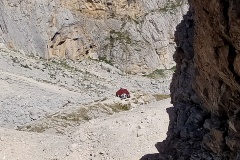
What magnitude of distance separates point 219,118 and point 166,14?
168ft

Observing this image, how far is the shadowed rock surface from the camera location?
28.8ft

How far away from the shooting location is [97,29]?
56.9 meters

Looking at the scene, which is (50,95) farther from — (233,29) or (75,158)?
(233,29)

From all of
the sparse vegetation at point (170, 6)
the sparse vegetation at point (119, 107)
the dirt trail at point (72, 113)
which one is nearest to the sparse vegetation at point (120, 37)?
the dirt trail at point (72, 113)

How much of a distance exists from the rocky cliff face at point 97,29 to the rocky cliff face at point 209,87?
3685 centimetres

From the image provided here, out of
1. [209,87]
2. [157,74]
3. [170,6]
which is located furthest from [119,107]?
[170,6]

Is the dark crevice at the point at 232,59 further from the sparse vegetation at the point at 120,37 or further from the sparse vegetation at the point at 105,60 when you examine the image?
the sparse vegetation at the point at 120,37

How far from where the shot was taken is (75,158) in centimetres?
2078

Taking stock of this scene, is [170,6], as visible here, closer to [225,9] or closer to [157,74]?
[157,74]

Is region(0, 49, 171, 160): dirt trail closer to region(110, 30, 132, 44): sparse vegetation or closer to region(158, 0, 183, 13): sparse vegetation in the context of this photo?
region(110, 30, 132, 44): sparse vegetation

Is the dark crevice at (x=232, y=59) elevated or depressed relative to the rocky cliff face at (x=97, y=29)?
elevated

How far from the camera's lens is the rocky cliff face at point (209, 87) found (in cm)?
878

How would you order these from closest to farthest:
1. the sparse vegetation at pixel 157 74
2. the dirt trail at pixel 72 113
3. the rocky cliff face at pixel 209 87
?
the rocky cliff face at pixel 209 87
the dirt trail at pixel 72 113
the sparse vegetation at pixel 157 74

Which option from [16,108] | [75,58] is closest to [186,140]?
[16,108]
